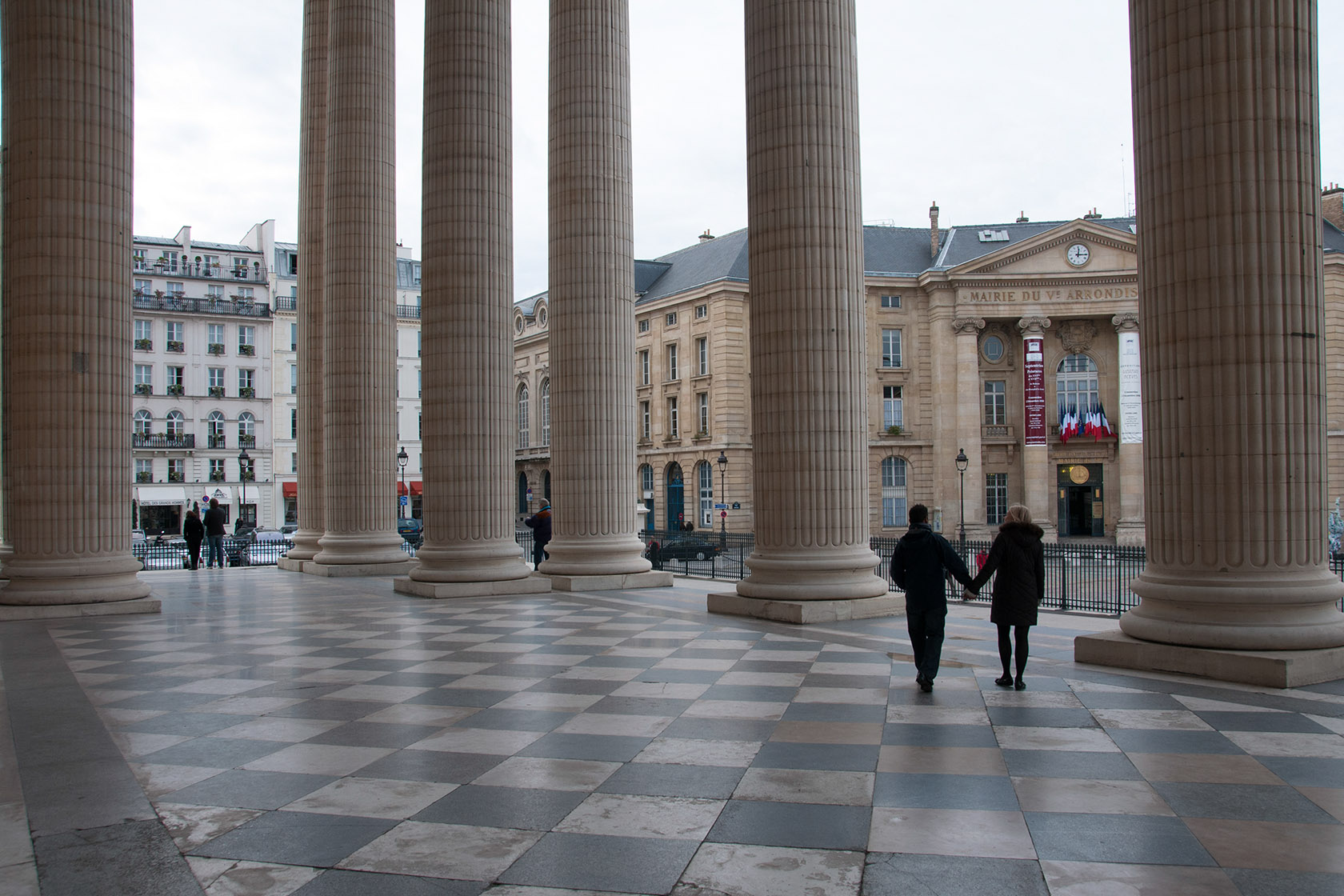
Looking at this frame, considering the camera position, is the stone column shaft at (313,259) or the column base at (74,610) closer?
the column base at (74,610)

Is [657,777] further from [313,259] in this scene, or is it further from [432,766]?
[313,259]

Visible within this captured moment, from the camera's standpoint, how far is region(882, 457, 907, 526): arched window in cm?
6581

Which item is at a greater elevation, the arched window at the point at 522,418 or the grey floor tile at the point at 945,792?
the arched window at the point at 522,418

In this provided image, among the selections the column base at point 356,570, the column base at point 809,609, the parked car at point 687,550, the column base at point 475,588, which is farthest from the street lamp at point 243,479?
the column base at point 809,609

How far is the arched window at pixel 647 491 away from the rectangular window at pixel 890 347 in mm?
17408

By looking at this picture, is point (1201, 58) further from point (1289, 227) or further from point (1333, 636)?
point (1333, 636)

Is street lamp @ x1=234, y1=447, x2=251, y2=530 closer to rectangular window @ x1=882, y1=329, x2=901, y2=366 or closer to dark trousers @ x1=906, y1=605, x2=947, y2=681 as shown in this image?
rectangular window @ x1=882, y1=329, x2=901, y2=366

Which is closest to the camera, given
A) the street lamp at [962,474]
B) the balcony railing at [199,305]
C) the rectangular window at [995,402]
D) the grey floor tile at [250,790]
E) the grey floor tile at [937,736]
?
the grey floor tile at [250,790]

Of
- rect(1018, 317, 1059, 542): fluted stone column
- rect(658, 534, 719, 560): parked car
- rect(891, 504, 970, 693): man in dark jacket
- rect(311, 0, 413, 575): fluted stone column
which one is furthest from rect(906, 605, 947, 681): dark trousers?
rect(1018, 317, 1059, 542): fluted stone column

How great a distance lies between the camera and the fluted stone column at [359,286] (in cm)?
2242

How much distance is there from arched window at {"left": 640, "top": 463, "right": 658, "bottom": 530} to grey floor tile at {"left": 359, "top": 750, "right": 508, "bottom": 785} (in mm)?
61880

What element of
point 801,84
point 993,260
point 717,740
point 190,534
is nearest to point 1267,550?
point 717,740

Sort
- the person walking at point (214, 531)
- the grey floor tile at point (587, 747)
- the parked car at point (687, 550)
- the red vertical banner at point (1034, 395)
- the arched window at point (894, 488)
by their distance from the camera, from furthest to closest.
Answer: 1. the arched window at point (894, 488)
2. the red vertical banner at point (1034, 395)
3. the parked car at point (687, 550)
4. the person walking at point (214, 531)
5. the grey floor tile at point (587, 747)

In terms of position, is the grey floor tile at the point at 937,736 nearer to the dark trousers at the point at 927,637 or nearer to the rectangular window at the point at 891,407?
the dark trousers at the point at 927,637
